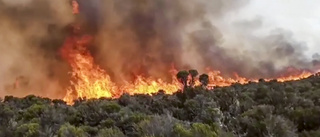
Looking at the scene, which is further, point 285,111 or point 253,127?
point 285,111

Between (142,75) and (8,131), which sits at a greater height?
(142,75)

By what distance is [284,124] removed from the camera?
14508 mm

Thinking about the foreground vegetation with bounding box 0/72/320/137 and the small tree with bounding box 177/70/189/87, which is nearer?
the foreground vegetation with bounding box 0/72/320/137

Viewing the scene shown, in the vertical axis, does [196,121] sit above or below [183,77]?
below

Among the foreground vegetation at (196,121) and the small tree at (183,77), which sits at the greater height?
the small tree at (183,77)

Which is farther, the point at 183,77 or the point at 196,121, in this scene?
the point at 183,77

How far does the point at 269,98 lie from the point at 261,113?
11.0 m

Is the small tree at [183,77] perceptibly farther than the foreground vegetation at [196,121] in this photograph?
Yes

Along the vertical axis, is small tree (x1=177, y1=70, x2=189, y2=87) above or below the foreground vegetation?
above

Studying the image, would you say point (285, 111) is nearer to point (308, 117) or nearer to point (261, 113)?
point (308, 117)

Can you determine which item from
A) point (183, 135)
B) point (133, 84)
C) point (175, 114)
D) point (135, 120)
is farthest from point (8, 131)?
point (133, 84)

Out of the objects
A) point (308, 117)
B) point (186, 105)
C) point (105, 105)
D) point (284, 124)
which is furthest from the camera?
point (105, 105)

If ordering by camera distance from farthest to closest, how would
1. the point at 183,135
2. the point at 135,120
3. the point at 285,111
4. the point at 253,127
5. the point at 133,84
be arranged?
1. the point at 133,84
2. the point at 135,120
3. the point at 285,111
4. the point at 253,127
5. the point at 183,135

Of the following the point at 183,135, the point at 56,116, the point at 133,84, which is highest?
the point at 133,84
